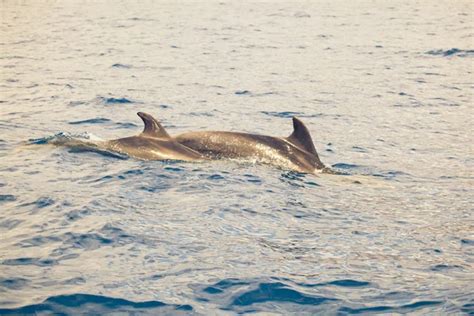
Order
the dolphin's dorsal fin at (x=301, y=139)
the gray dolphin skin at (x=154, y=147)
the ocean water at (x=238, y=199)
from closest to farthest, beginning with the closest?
the ocean water at (x=238, y=199), the gray dolphin skin at (x=154, y=147), the dolphin's dorsal fin at (x=301, y=139)

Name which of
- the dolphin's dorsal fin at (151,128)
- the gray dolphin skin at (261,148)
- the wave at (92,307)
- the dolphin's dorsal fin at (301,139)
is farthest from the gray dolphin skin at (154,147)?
the wave at (92,307)

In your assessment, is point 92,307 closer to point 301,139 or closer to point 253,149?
point 253,149

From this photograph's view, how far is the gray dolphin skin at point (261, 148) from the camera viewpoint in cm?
1392

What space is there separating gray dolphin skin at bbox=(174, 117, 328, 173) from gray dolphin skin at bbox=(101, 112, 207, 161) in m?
0.18

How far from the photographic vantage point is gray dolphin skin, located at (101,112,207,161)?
13828 mm

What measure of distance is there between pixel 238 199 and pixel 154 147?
245cm

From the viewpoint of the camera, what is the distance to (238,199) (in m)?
12.2

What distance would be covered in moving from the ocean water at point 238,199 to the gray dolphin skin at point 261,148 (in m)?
0.27

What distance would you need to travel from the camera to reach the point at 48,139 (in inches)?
616

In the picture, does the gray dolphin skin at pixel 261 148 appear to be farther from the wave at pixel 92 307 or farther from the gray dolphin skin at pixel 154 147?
the wave at pixel 92 307

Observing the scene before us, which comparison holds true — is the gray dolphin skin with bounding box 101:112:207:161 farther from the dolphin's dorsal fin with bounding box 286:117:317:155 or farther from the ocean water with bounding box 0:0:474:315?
the dolphin's dorsal fin with bounding box 286:117:317:155

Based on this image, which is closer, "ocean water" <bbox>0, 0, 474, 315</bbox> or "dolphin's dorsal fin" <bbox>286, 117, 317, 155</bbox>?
"ocean water" <bbox>0, 0, 474, 315</bbox>

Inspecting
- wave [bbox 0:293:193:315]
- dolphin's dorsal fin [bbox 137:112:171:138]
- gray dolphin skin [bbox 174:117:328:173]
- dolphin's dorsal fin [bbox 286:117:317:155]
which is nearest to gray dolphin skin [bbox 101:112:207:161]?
dolphin's dorsal fin [bbox 137:112:171:138]

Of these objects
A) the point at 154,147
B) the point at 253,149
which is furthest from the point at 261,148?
the point at 154,147
